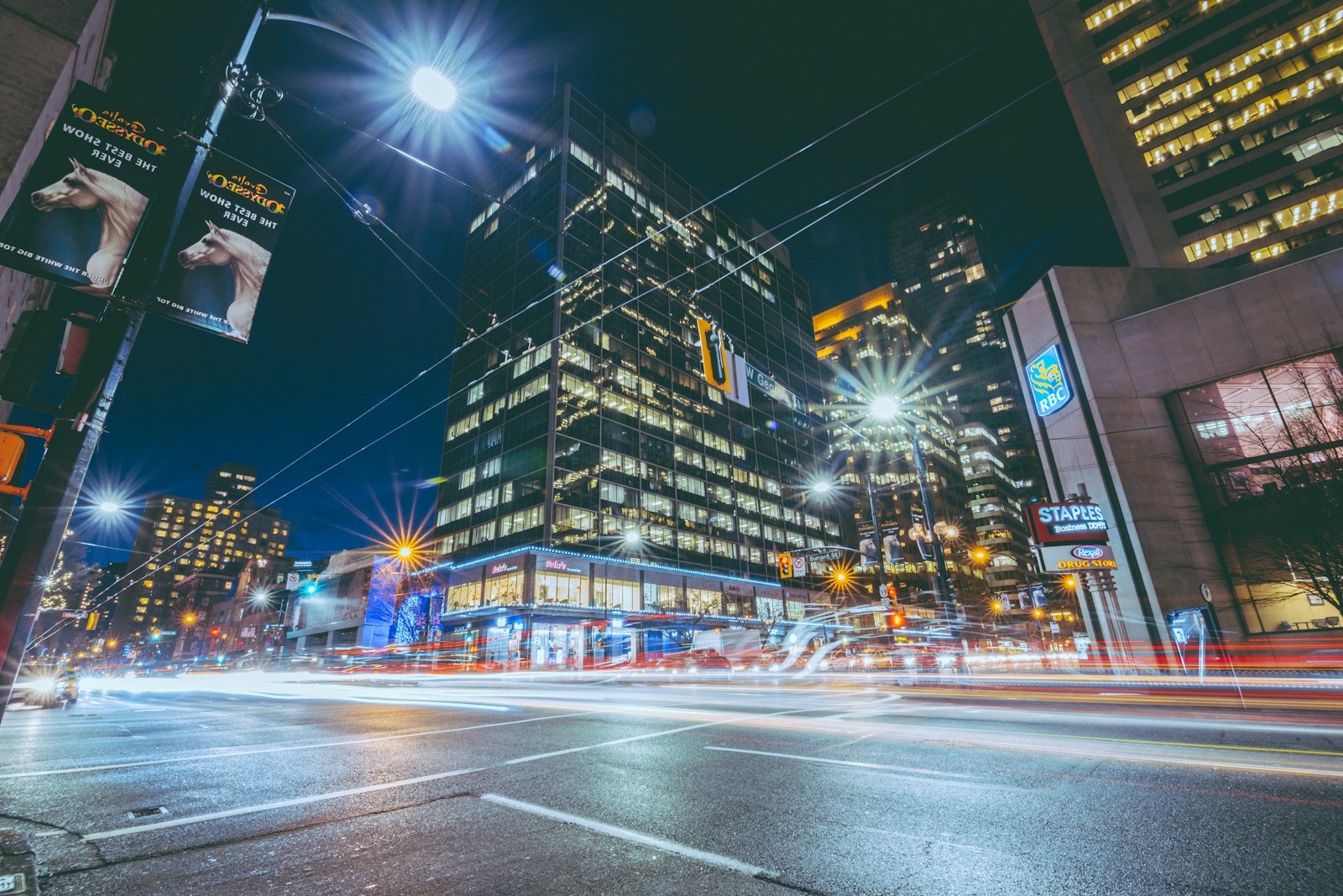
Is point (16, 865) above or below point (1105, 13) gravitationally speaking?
below

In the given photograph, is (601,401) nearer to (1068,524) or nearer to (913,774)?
(1068,524)

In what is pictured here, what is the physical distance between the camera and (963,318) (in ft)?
479

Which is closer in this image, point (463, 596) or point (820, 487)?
point (463, 596)

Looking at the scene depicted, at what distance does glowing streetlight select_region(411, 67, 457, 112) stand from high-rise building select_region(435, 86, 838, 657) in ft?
114

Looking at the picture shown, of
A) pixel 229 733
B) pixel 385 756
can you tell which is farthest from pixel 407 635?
pixel 385 756

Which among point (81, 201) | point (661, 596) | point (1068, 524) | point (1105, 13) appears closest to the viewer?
point (81, 201)

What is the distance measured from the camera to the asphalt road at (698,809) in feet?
9.71

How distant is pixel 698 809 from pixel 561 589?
4259cm

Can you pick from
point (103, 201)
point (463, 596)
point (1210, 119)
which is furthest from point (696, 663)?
point (1210, 119)

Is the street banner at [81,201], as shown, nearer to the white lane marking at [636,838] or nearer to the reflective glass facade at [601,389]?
the white lane marking at [636,838]

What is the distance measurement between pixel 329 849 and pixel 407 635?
5678 cm

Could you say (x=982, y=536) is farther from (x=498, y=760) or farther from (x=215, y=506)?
(x=215, y=506)

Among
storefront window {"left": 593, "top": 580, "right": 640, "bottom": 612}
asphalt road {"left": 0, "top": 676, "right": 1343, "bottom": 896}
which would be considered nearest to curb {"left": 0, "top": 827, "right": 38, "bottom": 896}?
asphalt road {"left": 0, "top": 676, "right": 1343, "bottom": 896}

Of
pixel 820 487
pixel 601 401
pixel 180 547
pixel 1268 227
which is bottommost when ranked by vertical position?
pixel 820 487
